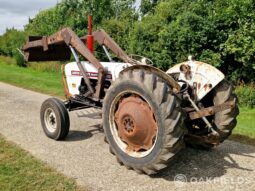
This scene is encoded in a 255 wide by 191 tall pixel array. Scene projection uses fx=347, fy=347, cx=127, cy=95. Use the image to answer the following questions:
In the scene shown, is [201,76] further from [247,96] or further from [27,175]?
[247,96]

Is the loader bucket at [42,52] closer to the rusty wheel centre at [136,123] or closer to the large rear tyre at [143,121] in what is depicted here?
the large rear tyre at [143,121]

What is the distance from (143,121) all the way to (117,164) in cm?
91

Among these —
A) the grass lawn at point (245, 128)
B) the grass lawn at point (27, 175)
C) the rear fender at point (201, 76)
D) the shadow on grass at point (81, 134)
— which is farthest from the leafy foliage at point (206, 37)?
the grass lawn at point (27, 175)

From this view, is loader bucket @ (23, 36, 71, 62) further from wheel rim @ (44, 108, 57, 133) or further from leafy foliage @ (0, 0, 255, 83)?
leafy foliage @ (0, 0, 255, 83)

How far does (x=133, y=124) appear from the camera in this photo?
185 inches

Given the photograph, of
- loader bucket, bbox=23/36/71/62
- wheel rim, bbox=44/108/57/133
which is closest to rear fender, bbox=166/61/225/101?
wheel rim, bbox=44/108/57/133

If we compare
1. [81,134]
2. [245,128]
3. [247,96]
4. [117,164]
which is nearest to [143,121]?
[117,164]

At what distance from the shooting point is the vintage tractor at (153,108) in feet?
14.0

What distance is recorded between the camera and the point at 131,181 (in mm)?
4488

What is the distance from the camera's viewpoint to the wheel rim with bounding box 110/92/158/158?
4.54m

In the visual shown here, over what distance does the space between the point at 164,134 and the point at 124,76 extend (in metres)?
1.00

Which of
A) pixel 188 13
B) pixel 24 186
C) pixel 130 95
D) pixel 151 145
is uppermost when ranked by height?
pixel 188 13

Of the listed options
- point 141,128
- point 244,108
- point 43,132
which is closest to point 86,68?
point 43,132

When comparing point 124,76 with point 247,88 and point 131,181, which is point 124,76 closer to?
point 131,181
